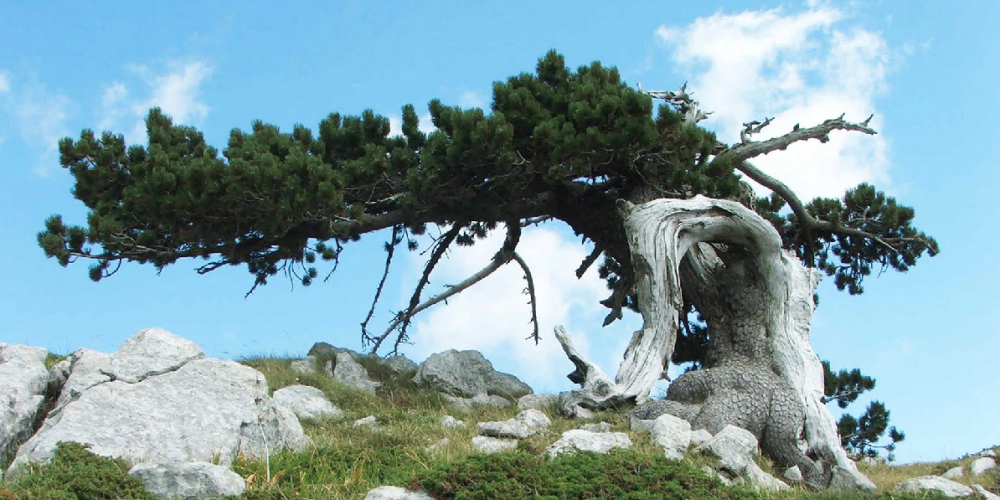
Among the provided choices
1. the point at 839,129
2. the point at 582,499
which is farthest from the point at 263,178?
the point at 839,129

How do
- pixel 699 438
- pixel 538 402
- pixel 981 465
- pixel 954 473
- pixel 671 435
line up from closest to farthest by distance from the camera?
pixel 671 435 → pixel 699 438 → pixel 954 473 → pixel 981 465 → pixel 538 402

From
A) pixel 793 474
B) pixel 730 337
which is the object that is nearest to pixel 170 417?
pixel 793 474

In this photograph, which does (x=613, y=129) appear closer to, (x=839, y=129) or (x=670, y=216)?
(x=670, y=216)

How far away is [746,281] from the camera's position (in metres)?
14.2

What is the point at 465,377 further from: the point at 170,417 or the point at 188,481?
the point at 188,481

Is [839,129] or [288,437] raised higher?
[839,129]

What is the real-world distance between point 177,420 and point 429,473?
278 centimetres

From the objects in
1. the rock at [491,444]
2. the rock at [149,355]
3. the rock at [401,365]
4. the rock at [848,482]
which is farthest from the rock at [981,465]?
the rock at [149,355]

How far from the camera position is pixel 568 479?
7641 mm

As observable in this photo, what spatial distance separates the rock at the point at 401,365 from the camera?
15.6 meters

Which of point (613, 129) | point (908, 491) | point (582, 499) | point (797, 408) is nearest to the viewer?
point (582, 499)

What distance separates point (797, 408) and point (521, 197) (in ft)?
16.9

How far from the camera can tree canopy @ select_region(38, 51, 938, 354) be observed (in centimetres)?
1309

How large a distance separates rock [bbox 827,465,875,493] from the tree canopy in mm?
4828
